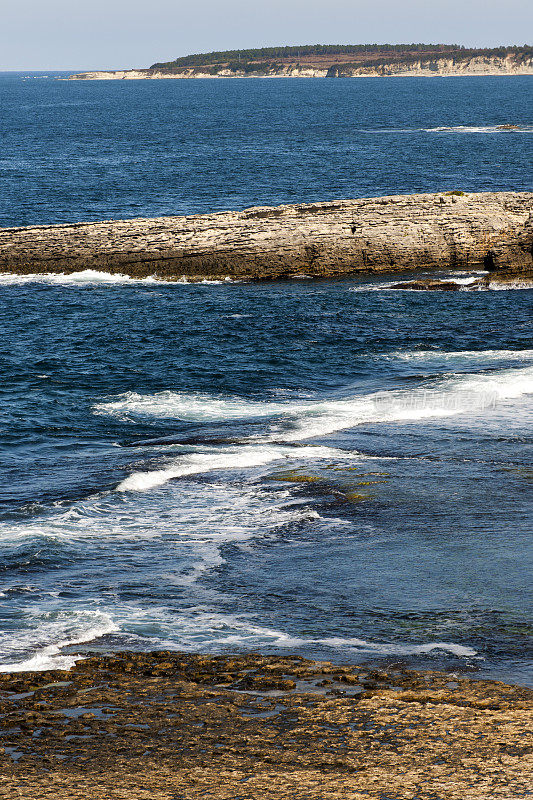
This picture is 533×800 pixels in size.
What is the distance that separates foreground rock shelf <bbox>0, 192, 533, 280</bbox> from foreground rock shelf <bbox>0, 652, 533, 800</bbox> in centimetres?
3006

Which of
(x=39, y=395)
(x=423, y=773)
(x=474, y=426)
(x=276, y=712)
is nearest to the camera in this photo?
(x=423, y=773)

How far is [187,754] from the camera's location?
10.5 metres

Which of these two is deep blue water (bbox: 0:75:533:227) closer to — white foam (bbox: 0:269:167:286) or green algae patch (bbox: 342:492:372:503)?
white foam (bbox: 0:269:167:286)

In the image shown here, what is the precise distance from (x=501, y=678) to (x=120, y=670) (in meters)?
5.21

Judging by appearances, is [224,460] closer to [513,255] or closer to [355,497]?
[355,497]

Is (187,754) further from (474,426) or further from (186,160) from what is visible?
(186,160)

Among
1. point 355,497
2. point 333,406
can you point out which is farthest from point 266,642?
point 333,406

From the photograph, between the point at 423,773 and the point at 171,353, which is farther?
the point at 171,353

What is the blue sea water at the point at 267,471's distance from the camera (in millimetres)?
14242

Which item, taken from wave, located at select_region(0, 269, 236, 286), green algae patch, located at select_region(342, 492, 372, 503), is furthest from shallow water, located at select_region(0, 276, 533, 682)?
wave, located at select_region(0, 269, 236, 286)

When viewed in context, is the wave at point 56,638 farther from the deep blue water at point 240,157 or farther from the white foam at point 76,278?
the deep blue water at point 240,157

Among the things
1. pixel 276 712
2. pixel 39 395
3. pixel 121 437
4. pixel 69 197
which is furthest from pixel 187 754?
pixel 69 197

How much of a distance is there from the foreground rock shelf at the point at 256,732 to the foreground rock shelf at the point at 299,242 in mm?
30057

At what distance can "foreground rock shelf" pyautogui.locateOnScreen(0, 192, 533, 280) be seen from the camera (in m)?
41.1
